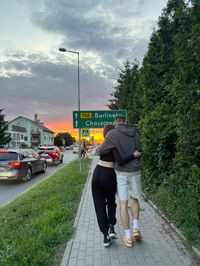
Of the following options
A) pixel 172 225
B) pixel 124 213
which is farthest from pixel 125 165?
pixel 172 225

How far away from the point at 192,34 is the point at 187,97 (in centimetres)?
103

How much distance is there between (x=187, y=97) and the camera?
229 inches

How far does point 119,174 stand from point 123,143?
0.48m

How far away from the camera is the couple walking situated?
17.2 ft

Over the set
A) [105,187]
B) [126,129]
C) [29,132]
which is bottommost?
[105,187]

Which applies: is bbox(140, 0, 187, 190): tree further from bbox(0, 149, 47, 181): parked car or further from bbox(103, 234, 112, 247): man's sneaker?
bbox(0, 149, 47, 181): parked car

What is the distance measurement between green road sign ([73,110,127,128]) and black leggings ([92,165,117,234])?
12.6m

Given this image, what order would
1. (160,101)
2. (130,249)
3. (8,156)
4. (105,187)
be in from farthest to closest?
(8,156), (160,101), (105,187), (130,249)

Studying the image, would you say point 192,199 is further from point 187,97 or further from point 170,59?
point 170,59

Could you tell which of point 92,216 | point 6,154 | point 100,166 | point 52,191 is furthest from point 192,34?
point 6,154

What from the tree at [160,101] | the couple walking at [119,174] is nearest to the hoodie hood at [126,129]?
the couple walking at [119,174]

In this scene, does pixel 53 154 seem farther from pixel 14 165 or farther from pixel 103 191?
pixel 103 191

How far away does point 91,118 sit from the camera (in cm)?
1848

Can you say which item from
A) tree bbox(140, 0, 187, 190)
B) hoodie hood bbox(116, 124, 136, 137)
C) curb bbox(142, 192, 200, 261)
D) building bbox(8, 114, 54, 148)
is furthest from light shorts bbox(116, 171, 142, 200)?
building bbox(8, 114, 54, 148)
